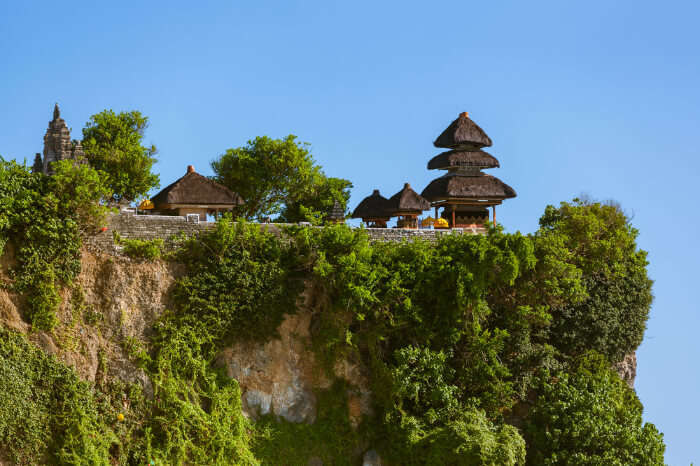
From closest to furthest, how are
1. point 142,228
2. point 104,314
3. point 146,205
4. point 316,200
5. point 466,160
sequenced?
point 104,314 < point 142,228 < point 146,205 < point 466,160 < point 316,200

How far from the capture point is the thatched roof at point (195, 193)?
2733cm

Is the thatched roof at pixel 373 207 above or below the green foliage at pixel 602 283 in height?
above

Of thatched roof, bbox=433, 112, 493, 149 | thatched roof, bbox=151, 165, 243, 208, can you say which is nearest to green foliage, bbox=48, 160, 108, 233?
thatched roof, bbox=151, 165, 243, 208

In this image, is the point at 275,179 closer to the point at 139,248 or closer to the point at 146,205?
the point at 146,205

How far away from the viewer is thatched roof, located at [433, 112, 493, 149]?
30391 mm

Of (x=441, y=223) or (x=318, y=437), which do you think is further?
(x=441, y=223)

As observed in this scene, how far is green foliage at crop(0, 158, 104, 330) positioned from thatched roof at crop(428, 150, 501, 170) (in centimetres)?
1225

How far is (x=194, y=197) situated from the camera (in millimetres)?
27422

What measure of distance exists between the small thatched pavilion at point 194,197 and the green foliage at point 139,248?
12.3 ft

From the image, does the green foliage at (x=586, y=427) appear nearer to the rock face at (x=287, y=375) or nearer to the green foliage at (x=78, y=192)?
the rock face at (x=287, y=375)

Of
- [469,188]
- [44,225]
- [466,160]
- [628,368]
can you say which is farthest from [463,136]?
[44,225]

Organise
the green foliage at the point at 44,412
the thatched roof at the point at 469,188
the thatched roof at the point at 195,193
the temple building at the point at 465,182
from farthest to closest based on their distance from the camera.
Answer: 1. the temple building at the point at 465,182
2. the thatched roof at the point at 469,188
3. the thatched roof at the point at 195,193
4. the green foliage at the point at 44,412

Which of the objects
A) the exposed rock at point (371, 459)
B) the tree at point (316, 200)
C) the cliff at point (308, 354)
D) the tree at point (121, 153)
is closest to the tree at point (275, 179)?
the tree at point (316, 200)

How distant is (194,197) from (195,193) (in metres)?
0.14
